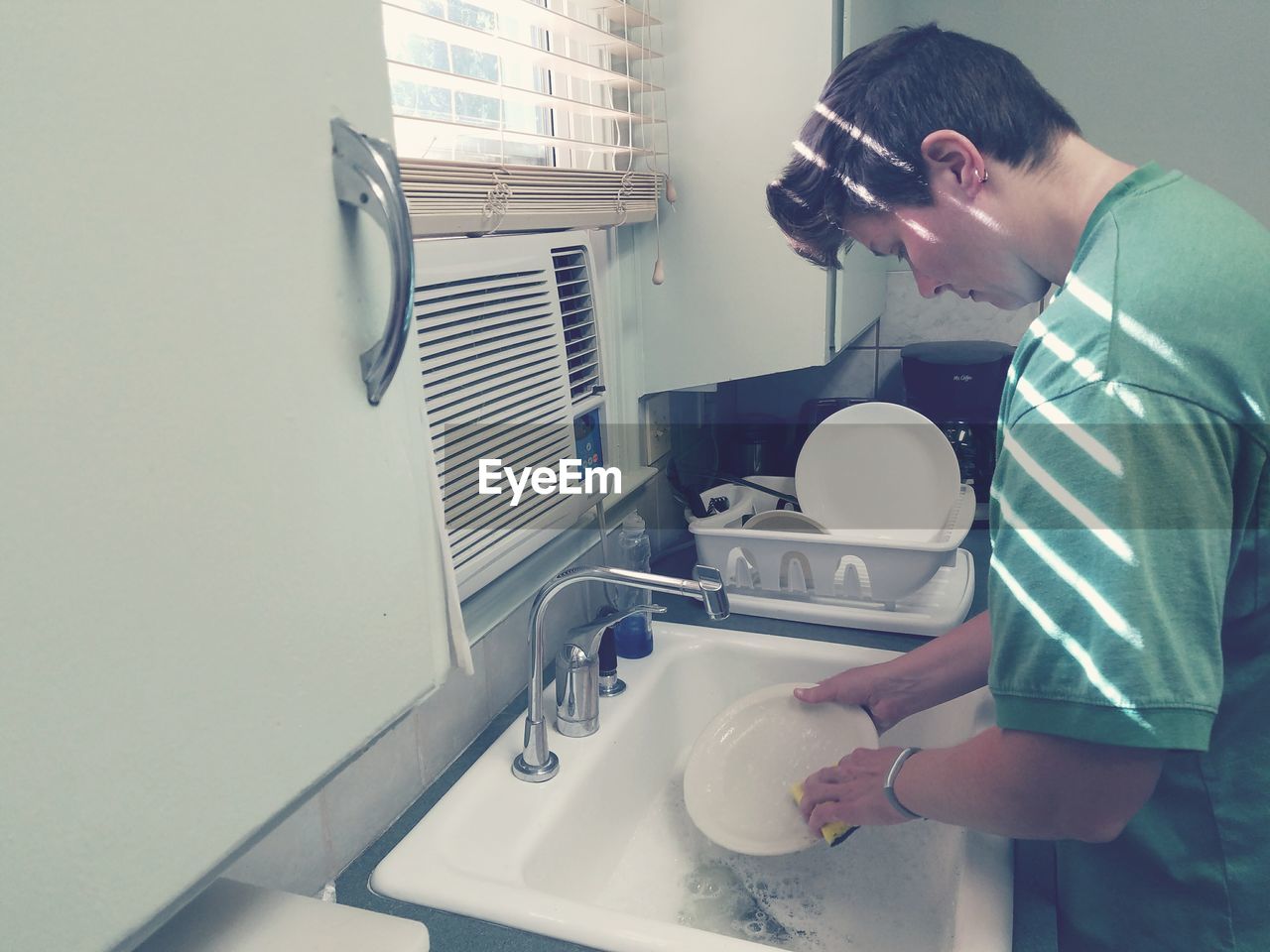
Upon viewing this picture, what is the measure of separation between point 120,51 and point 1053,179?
83 centimetres

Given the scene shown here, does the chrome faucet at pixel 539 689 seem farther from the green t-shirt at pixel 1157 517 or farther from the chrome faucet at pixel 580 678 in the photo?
the green t-shirt at pixel 1157 517

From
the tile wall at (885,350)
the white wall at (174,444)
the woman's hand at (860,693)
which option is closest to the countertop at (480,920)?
the woman's hand at (860,693)

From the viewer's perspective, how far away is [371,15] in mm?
434

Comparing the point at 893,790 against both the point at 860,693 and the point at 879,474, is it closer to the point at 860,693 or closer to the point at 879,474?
the point at 860,693

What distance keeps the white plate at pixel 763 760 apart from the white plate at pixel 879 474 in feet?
1.53

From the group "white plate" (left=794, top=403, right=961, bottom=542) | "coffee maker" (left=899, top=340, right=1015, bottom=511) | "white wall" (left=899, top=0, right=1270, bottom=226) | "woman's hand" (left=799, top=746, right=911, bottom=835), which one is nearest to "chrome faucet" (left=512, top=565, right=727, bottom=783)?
"woman's hand" (left=799, top=746, right=911, bottom=835)

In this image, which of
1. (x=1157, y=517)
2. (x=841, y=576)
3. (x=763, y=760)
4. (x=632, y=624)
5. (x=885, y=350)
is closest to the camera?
(x=1157, y=517)

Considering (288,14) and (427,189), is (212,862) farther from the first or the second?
(427,189)

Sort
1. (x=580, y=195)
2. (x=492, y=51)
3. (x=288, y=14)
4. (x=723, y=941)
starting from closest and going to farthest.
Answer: (x=288, y=14) → (x=723, y=941) → (x=492, y=51) → (x=580, y=195)

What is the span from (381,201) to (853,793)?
2.78ft

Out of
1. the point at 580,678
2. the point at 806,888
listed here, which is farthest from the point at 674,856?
the point at 580,678

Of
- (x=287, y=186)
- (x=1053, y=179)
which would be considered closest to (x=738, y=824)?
(x=1053, y=179)

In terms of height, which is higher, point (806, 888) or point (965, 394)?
point (965, 394)

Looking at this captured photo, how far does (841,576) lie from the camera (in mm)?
1521
